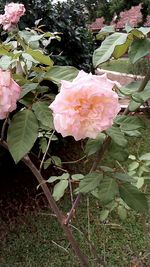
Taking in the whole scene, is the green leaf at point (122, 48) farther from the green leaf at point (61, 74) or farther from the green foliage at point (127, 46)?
the green leaf at point (61, 74)

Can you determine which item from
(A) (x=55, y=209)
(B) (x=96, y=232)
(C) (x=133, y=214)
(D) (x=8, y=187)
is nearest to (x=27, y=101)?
(A) (x=55, y=209)

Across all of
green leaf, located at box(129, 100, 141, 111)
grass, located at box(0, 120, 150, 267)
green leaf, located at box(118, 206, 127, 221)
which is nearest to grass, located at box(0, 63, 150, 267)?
grass, located at box(0, 120, 150, 267)

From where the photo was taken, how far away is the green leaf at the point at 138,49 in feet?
2.85

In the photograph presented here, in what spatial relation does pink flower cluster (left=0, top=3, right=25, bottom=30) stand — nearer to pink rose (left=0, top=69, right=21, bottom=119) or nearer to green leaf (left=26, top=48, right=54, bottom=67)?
green leaf (left=26, top=48, right=54, bottom=67)

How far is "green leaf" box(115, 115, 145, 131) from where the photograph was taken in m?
0.91

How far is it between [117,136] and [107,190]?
0.49 feet

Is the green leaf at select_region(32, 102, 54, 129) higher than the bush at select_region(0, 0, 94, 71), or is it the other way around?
the green leaf at select_region(32, 102, 54, 129)

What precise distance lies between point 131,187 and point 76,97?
319 mm

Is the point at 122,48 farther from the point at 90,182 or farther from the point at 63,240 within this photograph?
the point at 63,240

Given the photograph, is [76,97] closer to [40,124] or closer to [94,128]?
[94,128]

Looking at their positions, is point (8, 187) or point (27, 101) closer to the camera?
point (27, 101)

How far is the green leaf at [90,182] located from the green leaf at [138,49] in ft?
0.93

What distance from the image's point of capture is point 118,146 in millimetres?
957

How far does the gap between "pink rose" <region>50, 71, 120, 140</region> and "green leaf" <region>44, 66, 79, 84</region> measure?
4.5 inches
